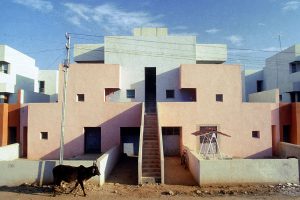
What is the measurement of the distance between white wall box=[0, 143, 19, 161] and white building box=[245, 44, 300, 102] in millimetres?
29144

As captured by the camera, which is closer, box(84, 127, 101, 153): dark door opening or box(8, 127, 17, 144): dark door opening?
box(84, 127, 101, 153): dark door opening

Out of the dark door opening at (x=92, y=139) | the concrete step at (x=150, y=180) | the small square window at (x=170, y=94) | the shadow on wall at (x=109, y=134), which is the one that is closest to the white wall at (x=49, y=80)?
the dark door opening at (x=92, y=139)

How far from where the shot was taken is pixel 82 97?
2412cm

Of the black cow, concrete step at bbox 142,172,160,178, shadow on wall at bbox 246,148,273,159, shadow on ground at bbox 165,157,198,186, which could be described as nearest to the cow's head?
the black cow

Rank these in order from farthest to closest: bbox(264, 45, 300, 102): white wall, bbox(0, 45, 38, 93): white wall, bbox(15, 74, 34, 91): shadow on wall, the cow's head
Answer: bbox(264, 45, 300, 102): white wall
bbox(15, 74, 34, 91): shadow on wall
bbox(0, 45, 38, 93): white wall
the cow's head

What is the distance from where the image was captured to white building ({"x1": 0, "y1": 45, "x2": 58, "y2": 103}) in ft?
98.1

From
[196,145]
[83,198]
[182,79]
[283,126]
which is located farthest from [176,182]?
[283,126]

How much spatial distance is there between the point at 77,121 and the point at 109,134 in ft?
9.13

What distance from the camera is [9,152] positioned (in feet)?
73.2

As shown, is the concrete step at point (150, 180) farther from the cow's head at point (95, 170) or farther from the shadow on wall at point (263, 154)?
the shadow on wall at point (263, 154)

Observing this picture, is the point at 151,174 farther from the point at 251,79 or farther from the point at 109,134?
the point at 251,79

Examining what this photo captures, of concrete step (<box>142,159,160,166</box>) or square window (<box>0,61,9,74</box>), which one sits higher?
square window (<box>0,61,9,74</box>)

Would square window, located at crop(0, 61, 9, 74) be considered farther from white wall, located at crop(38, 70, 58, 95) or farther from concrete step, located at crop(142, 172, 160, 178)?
concrete step, located at crop(142, 172, 160, 178)

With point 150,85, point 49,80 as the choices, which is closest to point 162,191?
point 150,85
